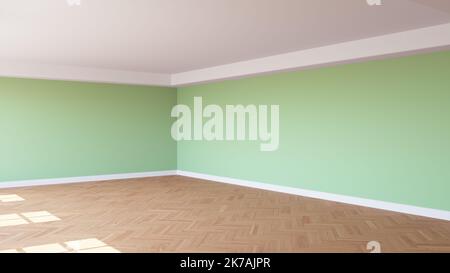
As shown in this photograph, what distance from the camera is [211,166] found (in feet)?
25.3

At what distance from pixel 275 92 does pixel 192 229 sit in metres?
3.19

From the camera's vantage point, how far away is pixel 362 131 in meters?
5.23

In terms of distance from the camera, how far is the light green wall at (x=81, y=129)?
22.1 ft

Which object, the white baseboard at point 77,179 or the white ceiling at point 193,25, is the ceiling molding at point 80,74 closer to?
the white ceiling at point 193,25

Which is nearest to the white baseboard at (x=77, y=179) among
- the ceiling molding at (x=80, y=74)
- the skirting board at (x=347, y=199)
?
the skirting board at (x=347, y=199)

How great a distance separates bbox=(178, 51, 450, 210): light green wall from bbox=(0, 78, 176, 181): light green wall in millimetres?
1909

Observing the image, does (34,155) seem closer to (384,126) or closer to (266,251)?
(266,251)

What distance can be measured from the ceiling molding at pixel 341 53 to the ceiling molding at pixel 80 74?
1069 mm

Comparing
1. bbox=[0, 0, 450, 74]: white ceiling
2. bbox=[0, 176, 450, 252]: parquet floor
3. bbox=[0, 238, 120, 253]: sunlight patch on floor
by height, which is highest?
bbox=[0, 0, 450, 74]: white ceiling

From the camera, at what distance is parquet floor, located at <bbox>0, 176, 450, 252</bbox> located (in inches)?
136

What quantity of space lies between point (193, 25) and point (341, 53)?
2.00 meters

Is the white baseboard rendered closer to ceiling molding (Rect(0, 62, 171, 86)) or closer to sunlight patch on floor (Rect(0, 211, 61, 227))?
ceiling molding (Rect(0, 62, 171, 86))

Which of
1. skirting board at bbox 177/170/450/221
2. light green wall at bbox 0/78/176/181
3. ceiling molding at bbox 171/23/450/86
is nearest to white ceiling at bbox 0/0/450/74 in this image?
ceiling molding at bbox 171/23/450/86

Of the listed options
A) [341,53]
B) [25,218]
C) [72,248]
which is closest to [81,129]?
[25,218]
